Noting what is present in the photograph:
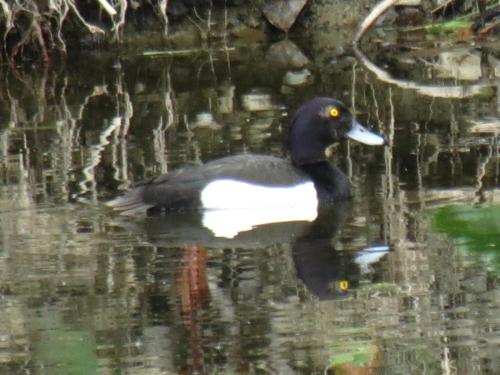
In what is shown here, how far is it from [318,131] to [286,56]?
6448mm

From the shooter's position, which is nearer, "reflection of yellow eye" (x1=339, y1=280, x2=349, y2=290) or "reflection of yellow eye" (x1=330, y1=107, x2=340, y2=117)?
"reflection of yellow eye" (x1=339, y1=280, x2=349, y2=290)

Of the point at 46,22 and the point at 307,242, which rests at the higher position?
the point at 46,22

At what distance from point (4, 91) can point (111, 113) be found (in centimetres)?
236

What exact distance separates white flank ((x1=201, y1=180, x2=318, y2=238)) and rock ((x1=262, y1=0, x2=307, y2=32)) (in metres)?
8.45

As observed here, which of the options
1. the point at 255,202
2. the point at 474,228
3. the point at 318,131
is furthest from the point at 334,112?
the point at 474,228

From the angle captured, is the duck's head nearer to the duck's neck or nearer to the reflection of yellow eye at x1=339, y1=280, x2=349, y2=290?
the duck's neck

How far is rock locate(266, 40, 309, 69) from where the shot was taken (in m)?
16.0

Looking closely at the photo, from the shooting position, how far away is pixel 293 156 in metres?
10.3

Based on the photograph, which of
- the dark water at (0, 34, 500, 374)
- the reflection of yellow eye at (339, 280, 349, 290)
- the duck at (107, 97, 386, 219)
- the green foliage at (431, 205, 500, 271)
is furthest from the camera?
the duck at (107, 97, 386, 219)

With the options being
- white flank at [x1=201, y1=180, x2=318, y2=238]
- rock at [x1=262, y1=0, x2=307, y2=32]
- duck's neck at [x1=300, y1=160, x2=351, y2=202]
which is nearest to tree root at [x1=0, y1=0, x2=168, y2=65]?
rock at [x1=262, y1=0, x2=307, y2=32]

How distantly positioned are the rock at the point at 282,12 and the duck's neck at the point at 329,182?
8.09 metres

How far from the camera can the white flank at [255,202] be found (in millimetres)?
9562

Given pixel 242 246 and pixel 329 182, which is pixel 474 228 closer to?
pixel 242 246

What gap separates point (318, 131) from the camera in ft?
33.8
